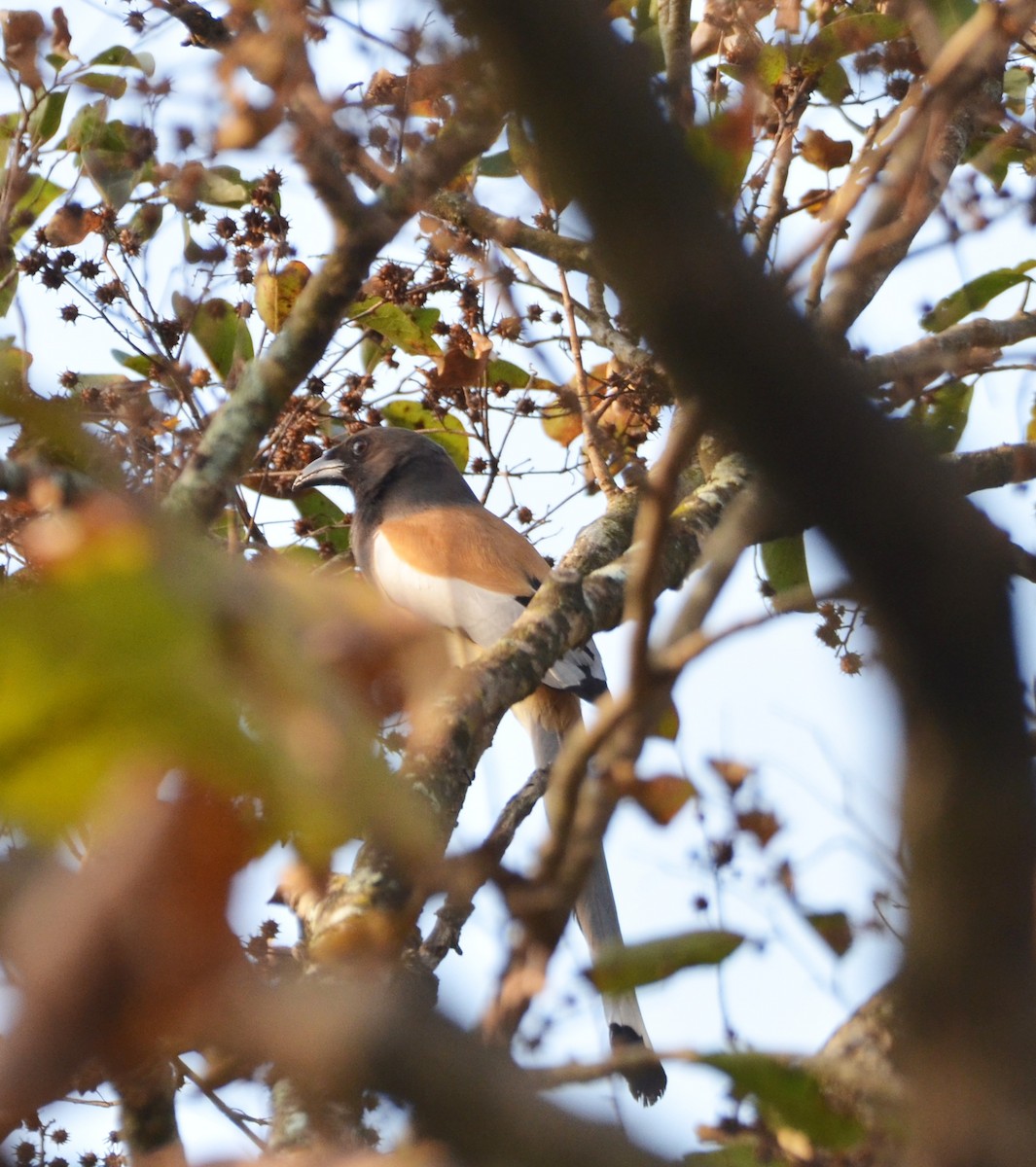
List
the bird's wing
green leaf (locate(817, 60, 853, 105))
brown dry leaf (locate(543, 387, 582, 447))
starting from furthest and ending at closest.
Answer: the bird's wing → brown dry leaf (locate(543, 387, 582, 447)) → green leaf (locate(817, 60, 853, 105))

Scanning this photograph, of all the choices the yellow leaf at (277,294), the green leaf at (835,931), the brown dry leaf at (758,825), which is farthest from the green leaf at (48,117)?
the green leaf at (835,931)

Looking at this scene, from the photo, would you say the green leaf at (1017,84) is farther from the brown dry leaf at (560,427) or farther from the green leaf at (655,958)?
the green leaf at (655,958)

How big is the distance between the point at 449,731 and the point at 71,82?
192cm

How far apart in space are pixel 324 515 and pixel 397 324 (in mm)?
937

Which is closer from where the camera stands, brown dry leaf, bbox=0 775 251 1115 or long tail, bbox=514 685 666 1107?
brown dry leaf, bbox=0 775 251 1115

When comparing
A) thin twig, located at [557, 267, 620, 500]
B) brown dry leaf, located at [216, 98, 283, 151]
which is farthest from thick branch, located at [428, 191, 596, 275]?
brown dry leaf, located at [216, 98, 283, 151]

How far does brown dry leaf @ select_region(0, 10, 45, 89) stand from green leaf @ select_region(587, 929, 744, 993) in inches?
111

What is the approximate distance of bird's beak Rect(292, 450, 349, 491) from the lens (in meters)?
4.58

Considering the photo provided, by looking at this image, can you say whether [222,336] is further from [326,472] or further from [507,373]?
[326,472]

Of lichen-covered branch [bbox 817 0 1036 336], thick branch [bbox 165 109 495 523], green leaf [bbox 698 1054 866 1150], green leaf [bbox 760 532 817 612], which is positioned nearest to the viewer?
green leaf [bbox 698 1054 866 1150]

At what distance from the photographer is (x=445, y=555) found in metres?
4.34

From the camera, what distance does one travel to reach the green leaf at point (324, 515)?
4258mm

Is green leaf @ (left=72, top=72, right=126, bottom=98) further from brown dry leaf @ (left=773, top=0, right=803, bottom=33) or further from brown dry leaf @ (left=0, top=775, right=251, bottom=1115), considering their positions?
brown dry leaf @ (left=0, top=775, right=251, bottom=1115)

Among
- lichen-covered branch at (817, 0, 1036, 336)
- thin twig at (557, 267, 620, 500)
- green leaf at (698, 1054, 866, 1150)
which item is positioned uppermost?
A: thin twig at (557, 267, 620, 500)
